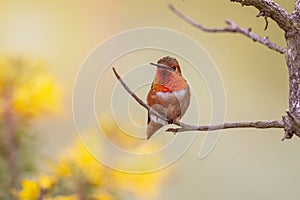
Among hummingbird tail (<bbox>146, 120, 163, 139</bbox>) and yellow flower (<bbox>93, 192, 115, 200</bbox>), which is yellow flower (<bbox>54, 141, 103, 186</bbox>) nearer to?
yellow flower (<bbox>93, 192, 115, 200</bbox>)

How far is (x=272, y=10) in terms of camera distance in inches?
15.7

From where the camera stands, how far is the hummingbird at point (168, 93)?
1.32 feet

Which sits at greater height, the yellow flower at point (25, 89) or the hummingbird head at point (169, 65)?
the yellow flower at point (25, 89)

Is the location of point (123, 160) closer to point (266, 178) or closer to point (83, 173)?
point (83, 173)

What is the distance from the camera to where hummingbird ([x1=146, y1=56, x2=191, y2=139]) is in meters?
0.40

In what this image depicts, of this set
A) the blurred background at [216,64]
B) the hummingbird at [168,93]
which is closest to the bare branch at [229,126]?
the hummingbird at [168,93]

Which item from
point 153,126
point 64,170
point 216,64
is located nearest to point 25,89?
point 64,170

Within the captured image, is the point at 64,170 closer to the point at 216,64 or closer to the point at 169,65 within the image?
the point at 169,65

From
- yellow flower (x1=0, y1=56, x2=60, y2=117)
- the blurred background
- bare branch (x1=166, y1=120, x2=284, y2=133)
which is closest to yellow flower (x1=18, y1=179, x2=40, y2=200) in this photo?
yellow flower (x1=0, y1=56, x2=60, y2=117)

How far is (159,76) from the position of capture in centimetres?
41

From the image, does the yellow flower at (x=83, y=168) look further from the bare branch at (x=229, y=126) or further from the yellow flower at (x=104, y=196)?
the bare branch at (x=229, y=126)

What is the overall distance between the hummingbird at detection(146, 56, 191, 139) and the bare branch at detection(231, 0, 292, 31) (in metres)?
0.08

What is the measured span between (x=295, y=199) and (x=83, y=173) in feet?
2.33

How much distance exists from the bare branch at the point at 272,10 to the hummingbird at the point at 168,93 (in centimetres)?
8
